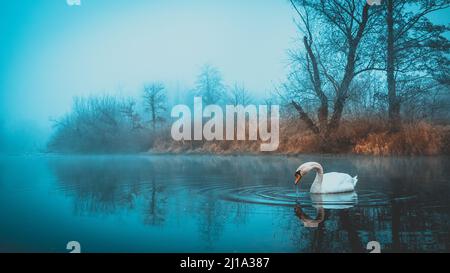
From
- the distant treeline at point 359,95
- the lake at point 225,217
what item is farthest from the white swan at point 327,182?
the distant treeline at point 359,95

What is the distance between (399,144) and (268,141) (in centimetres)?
378

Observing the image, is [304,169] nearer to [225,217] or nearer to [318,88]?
[225,217]

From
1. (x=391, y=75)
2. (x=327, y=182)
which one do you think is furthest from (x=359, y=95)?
(x=327, y=182)

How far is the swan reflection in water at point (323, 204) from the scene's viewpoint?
12.7 feet

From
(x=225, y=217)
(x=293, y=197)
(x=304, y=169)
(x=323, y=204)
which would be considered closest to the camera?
(x=225, y=217)

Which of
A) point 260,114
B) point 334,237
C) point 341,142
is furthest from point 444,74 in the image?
point 334,237

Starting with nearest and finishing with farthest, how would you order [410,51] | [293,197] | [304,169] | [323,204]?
1. [323,204]
2. [293,197]
3. [304,169]
4. [410,51]

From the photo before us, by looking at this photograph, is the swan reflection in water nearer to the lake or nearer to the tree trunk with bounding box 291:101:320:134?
the lake

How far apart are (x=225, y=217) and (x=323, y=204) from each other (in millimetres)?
1124

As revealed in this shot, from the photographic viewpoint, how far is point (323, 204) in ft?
15.5

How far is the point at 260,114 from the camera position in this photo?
12.0 metres

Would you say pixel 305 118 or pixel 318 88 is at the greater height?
pixel 318 88

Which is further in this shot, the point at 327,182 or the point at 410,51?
the point at 410,51

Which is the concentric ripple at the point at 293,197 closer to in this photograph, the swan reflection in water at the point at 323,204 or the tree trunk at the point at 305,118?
the swan reflection in water at the point at 323,204
